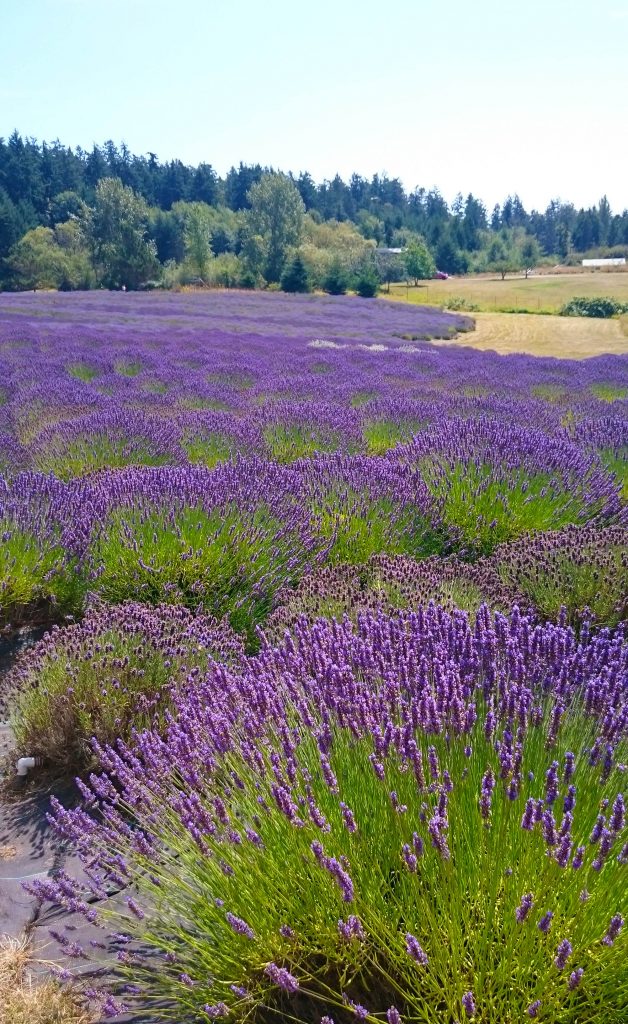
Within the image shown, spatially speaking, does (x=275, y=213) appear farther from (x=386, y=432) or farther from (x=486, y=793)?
(x=486, y=793)

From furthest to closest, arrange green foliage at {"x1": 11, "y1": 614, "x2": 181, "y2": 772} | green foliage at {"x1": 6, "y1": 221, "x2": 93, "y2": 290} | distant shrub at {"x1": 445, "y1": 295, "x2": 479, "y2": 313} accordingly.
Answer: green foliage at {"x1": 6, "y1": 221, "x2": 93, "y2": 290} → distant shrub at {"x1": 445, "y1": 295, "x2": 479, "y2": 313} → green foliage at {"x1": 11, "y1": 614, "x2": 181, "y2": 772}

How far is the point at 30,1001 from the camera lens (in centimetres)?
167

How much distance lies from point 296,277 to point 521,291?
72.0 ft

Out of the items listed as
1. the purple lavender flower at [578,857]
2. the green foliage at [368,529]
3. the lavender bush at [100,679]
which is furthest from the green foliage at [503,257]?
the purple lavender flower at [578,857]

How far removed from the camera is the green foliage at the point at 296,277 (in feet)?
154

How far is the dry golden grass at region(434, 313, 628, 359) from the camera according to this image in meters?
26.9

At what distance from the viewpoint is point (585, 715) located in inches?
73.0

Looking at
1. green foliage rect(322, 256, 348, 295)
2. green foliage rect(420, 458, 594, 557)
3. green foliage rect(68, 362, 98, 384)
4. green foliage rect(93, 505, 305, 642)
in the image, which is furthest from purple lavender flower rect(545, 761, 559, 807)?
green foliage rect(322, 256, 348, 295)

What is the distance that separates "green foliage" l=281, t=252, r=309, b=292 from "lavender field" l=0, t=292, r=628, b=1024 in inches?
1720

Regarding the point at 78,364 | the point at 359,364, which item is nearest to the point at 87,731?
the point at 78,364

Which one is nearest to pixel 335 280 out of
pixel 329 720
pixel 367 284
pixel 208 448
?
pixel 367 284

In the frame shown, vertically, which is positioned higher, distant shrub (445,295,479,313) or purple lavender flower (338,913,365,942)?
distant shrub (445,295,479,313)

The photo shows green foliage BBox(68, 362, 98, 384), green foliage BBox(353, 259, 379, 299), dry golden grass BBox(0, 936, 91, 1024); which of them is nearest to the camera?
Result: dry golden grass BBox(0, 936, 91, 1024)

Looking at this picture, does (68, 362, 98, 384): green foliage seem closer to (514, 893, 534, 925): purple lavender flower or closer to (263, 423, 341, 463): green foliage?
(263, 423, 341, 463): green foliage
